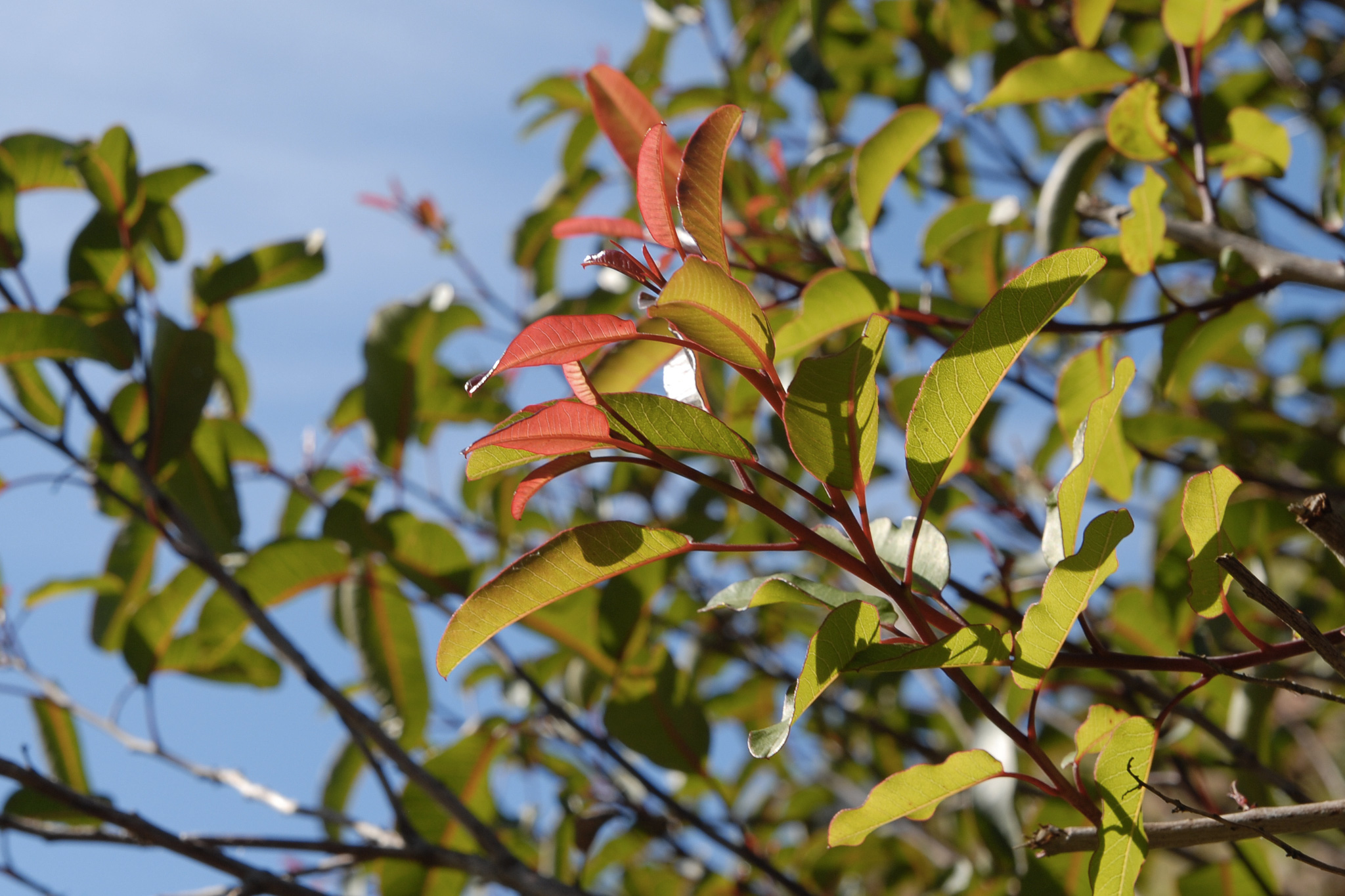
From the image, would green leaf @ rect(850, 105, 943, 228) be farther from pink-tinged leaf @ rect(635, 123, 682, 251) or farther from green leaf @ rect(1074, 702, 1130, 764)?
green leaf @ rect(1074, 702, 1130, 764)

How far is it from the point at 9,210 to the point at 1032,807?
237 centimetres

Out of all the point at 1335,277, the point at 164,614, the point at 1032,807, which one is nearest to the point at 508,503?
the point at 164,614

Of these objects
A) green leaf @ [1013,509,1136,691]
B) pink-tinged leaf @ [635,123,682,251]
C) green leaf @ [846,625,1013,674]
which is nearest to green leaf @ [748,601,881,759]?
green leaf @ [846,625,1013,674]

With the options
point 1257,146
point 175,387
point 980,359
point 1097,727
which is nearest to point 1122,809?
point 1097,727

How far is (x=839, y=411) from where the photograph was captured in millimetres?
742

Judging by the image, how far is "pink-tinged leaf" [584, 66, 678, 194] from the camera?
1.17 metres

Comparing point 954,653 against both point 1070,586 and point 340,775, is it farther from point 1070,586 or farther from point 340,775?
point 340,775

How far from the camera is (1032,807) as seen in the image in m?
2.15

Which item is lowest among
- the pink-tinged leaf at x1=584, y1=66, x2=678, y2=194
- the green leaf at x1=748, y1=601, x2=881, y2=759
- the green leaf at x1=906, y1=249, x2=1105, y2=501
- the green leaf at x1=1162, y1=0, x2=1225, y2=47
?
the green leaf at x1=748, y1=601, x2=881, y2=759

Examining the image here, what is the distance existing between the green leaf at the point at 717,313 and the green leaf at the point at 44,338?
1.20 metres

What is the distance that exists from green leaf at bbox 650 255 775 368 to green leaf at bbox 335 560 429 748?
1208mm

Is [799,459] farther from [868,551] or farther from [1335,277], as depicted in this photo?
[1335,277]

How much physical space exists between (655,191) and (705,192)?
50 mm

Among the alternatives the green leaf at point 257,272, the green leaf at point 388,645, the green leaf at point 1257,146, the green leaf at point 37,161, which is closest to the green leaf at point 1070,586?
the green leaf at point 1257,146
